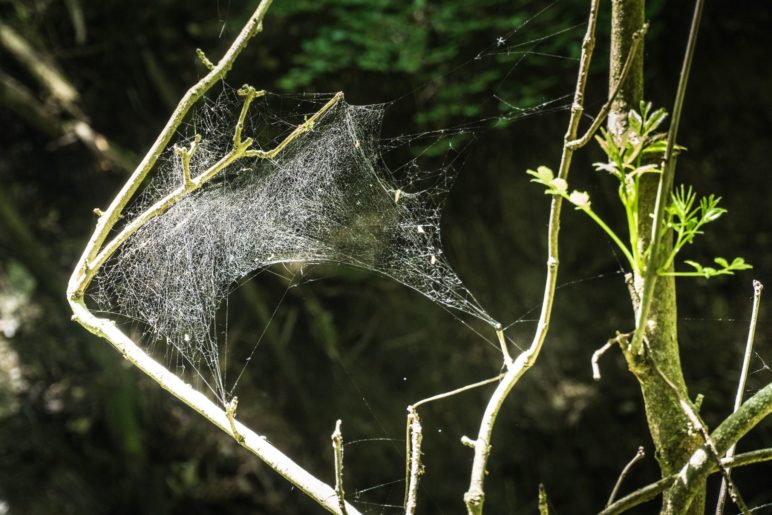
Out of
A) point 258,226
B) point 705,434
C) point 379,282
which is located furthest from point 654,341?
point 379,282

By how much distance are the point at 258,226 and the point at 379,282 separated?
66.4 inches

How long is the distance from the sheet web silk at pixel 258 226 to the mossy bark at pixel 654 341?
33.3 inches

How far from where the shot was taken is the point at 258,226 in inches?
68.9

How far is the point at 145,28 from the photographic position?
10.2 ft

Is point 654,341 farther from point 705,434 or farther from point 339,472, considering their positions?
point 339,472

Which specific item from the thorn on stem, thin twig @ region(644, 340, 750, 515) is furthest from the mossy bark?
the thorn on stem

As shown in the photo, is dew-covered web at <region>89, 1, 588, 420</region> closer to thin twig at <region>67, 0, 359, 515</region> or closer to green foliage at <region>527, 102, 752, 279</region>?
thin twig at <region>67, 0, 359, 515</region>

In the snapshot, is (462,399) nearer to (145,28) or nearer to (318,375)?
(318,375)

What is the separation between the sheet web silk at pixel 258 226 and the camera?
1.61m

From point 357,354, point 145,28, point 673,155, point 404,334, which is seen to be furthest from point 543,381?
point 145,28

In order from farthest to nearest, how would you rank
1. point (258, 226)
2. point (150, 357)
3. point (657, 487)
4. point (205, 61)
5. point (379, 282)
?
1. point (379, 282)
2. point (258, 226)
3. point (205, 61)
4. point (150, 357)
5. point (657, 487)

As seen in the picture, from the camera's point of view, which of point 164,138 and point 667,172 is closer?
point 667,172

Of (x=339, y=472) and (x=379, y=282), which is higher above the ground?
(x=339, y=472)

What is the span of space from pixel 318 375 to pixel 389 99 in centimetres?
177
